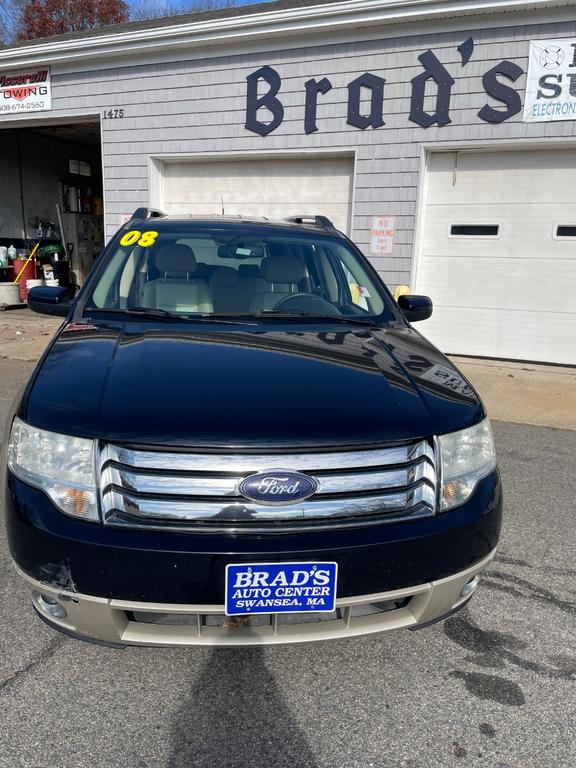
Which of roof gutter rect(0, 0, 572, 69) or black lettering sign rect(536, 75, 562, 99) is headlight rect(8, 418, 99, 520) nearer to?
black lettering sign rect(536, 75, 562, 99)

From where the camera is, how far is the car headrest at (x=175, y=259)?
3.17 metres

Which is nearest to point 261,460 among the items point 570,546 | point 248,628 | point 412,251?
point 248,628

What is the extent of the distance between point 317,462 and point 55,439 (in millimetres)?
835

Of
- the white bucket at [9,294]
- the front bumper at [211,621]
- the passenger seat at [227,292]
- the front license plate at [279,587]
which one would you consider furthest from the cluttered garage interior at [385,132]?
the front license plate at [279,587]

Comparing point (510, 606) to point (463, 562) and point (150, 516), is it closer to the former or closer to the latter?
point (463, 562)

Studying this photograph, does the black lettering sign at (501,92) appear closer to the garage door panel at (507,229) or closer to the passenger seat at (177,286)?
the garage door panel at (507,229)

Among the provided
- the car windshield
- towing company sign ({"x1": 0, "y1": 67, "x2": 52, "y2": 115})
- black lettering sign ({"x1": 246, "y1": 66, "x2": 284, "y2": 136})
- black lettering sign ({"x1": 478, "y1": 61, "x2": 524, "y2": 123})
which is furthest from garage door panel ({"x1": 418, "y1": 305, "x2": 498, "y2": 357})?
towing company sign ({"x1": 0, "y1": 67, "x2": 52, "y2": 115})

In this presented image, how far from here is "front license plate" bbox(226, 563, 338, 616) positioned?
1.66 metres

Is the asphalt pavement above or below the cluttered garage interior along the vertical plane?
below

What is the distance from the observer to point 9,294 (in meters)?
12.5

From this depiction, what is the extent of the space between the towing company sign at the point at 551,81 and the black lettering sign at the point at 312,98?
2730 mm

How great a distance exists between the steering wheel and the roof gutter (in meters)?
6.22

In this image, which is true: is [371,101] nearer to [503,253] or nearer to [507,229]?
[507,229]

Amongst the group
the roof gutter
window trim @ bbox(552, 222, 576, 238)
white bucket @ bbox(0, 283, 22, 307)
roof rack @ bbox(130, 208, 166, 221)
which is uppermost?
the roof gutter
